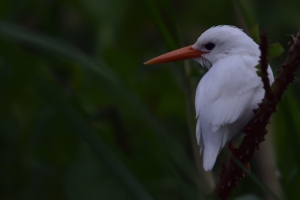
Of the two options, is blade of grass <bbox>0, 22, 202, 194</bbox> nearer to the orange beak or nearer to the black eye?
the orange beak

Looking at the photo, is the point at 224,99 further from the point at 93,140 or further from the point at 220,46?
the point at 93,140

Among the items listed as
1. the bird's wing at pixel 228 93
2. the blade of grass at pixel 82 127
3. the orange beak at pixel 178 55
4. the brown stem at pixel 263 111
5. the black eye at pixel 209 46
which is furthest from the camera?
the black eye at pixel 209 46

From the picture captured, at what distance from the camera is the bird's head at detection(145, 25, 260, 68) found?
325 centimetres

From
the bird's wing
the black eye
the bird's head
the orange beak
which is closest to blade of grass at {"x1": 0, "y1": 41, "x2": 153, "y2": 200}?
the bird's wing

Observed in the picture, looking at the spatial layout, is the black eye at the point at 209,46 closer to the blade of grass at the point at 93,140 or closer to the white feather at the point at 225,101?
the white feather at the point at 225,101

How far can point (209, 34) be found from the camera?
3.29 metres

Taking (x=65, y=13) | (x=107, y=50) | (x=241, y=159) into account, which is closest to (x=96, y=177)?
(x=107, y=50)

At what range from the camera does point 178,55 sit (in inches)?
125

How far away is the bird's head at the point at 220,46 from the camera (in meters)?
3.25

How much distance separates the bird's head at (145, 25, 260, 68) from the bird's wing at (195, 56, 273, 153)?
198 mm

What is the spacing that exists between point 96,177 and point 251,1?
166 centimetres

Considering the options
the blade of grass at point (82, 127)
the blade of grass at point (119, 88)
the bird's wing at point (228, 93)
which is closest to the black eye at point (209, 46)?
the bird's wing at point (228, 93)

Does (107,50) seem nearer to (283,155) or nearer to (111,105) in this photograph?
(111,105)

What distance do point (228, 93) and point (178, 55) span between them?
419 millimetres
